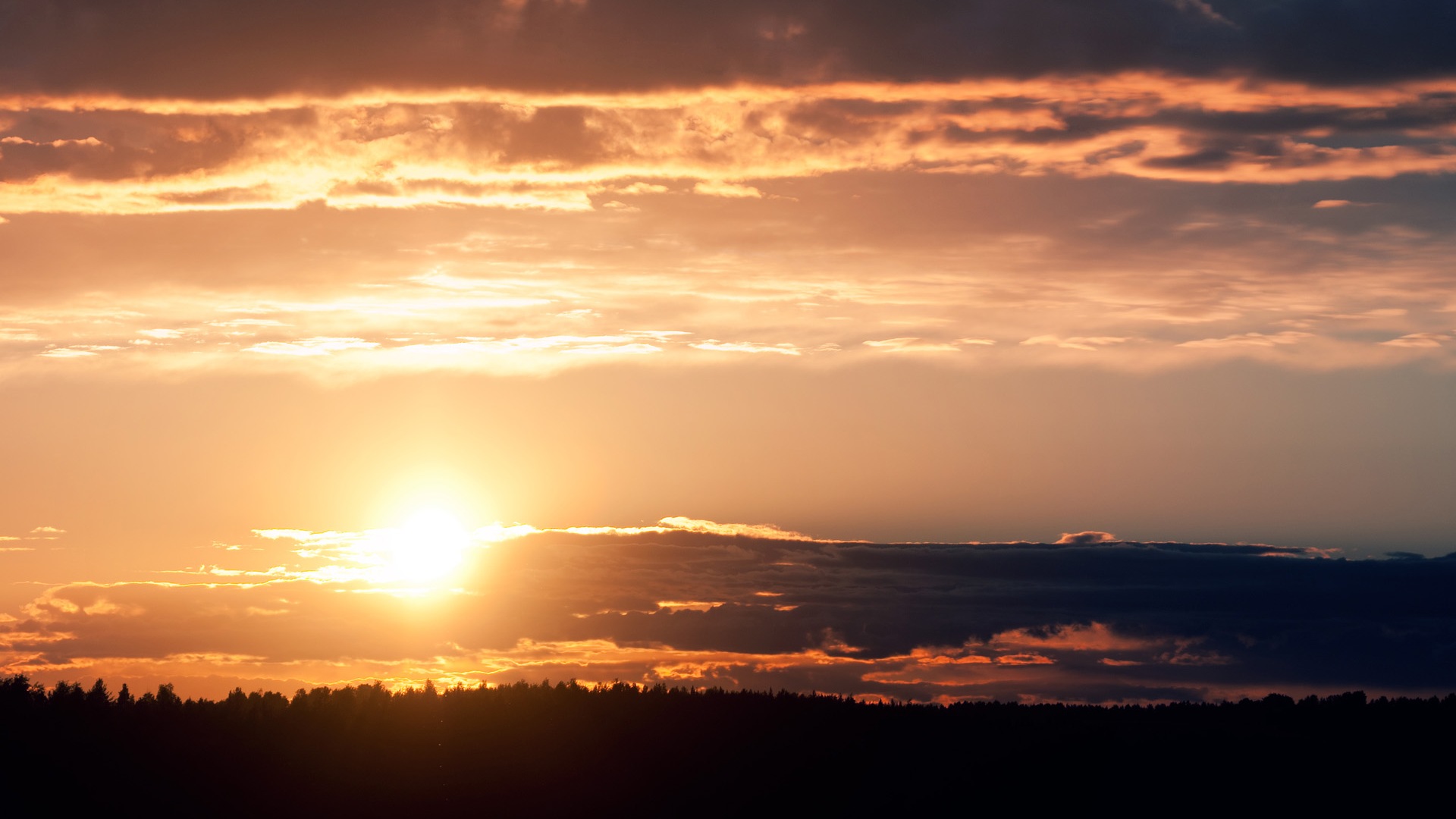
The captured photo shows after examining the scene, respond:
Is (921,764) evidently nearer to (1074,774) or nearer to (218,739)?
(1074,774)

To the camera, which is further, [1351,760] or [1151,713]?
[1151,713]

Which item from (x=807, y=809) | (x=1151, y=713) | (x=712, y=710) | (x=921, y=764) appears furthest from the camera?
(x=712, y=710)

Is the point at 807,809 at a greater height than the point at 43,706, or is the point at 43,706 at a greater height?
the point at 43,706

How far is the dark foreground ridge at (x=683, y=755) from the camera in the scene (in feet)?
378

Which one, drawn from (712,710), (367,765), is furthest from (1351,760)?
(367,765)

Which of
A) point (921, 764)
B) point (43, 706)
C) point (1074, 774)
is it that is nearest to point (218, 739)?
point (43, 706)

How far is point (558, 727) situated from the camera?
473ft

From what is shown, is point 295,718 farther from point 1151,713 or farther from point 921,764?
point 1151,713

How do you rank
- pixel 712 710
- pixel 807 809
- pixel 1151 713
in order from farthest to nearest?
pixel 712 710
pixel 1151 713
pixel 807 809

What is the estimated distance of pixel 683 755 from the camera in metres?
138

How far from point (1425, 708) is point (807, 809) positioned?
6889 centimetres

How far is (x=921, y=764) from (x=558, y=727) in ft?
121

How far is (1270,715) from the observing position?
146 metres

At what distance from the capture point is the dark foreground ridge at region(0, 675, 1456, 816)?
115 meters
